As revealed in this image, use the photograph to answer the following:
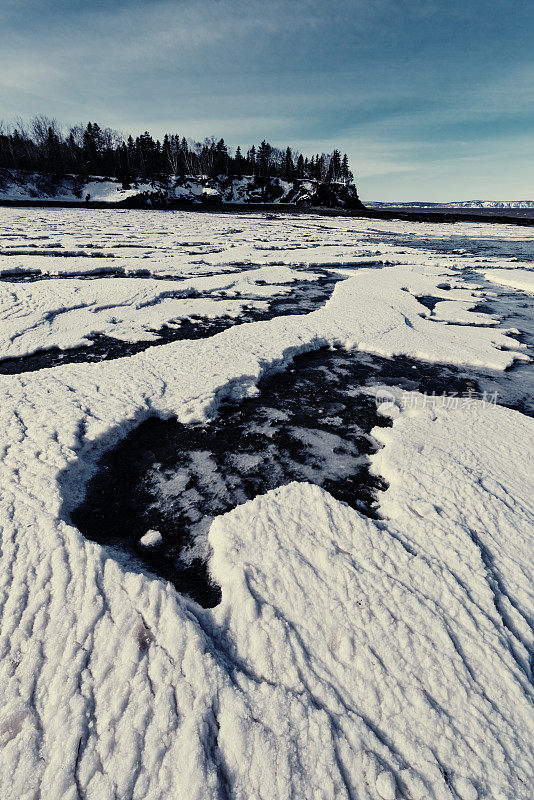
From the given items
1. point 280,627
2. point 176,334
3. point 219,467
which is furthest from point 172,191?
point 280,627

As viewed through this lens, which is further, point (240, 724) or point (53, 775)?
point (240, 724)

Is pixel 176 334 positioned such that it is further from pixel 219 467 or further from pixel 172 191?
pixel 172 191

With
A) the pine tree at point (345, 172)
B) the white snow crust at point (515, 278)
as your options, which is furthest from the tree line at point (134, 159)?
the white snow crust at point (515, 278)

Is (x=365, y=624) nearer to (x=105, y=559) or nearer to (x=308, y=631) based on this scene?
(x=308, y=631)

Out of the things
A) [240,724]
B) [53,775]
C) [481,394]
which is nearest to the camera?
[53,775]

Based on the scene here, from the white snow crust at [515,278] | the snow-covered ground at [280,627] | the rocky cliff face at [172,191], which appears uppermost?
the rocky cliff face at [172,191]

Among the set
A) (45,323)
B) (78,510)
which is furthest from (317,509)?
(45,323)

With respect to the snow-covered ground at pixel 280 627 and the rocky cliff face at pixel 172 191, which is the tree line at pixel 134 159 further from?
the snow-covered ground at pixel 280 627
